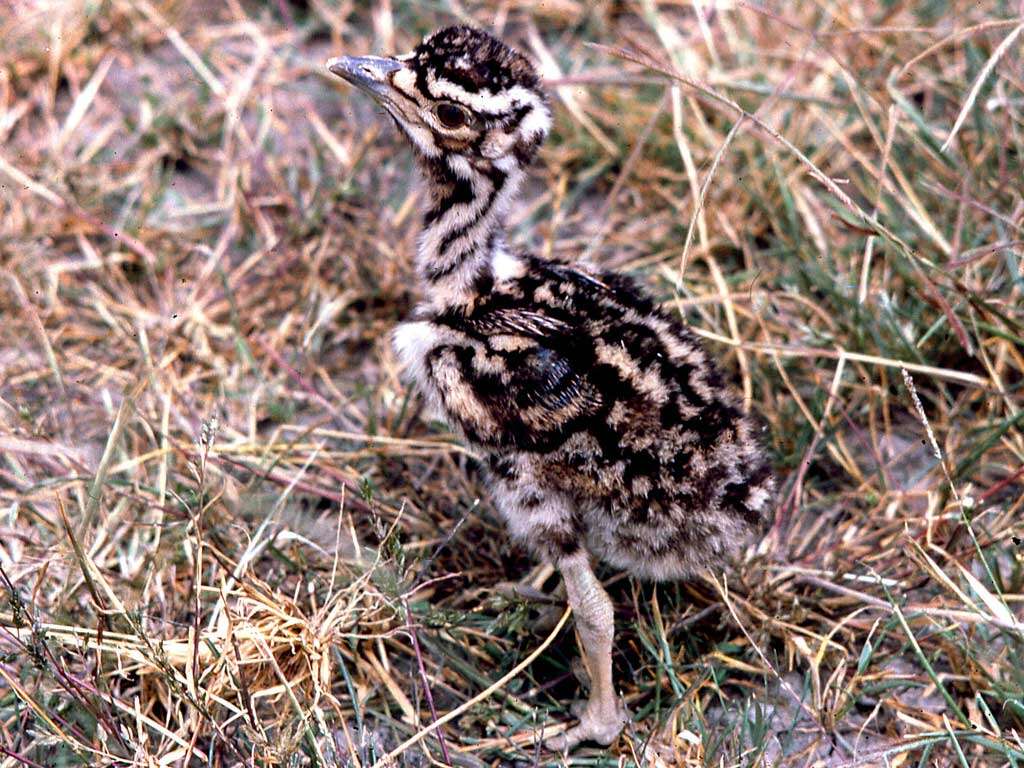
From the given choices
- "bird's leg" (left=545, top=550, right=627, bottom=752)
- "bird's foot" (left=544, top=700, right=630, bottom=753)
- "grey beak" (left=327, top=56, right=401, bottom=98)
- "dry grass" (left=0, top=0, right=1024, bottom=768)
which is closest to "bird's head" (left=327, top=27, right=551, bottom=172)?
"grey beak" (left=327, top=56, right=401, bottom=98)

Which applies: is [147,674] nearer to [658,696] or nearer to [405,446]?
[405,446]

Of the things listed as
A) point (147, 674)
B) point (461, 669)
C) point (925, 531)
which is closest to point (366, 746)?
point (461, 669)

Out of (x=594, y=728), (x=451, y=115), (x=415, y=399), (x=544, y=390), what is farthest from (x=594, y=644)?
(x=451, y=115)

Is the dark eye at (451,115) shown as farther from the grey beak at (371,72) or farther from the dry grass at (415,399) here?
the dry grass at (415,399)

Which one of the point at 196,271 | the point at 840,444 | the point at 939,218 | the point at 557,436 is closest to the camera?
the point at 557,436

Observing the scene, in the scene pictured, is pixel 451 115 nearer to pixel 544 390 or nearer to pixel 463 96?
pixel 463 96

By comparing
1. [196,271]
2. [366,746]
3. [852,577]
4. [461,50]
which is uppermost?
[461,50]

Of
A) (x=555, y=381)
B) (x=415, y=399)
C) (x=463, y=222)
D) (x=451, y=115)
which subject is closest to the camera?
(x=555, y=381)
